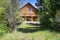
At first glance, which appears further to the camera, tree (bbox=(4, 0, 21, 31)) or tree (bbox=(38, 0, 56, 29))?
tree (bbox=(38, 0, 56, 29))

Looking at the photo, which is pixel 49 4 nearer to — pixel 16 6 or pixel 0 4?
pixel 16 6

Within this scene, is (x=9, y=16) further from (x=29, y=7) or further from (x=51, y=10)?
(x=29, y=7)

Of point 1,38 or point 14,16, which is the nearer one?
point 1,38

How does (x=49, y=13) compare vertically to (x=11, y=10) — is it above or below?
below

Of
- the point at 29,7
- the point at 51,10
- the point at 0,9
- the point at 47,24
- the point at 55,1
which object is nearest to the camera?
the point at 0,9

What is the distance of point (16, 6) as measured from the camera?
75.9ft

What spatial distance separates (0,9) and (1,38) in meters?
2.30

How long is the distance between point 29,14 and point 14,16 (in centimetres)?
5060

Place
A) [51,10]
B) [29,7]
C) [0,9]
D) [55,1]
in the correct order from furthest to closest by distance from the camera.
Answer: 1. [29,7]
2. [51,10]
3. [55,1]
4. [0,9]

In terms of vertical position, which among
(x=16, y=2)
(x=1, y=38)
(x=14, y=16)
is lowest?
(x=1, y=38)

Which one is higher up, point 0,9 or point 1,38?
point 0,9

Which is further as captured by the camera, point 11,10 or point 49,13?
point 49,13

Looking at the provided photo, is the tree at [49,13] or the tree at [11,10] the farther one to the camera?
the tree at [49,13]

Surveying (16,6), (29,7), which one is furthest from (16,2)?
(29,7)
